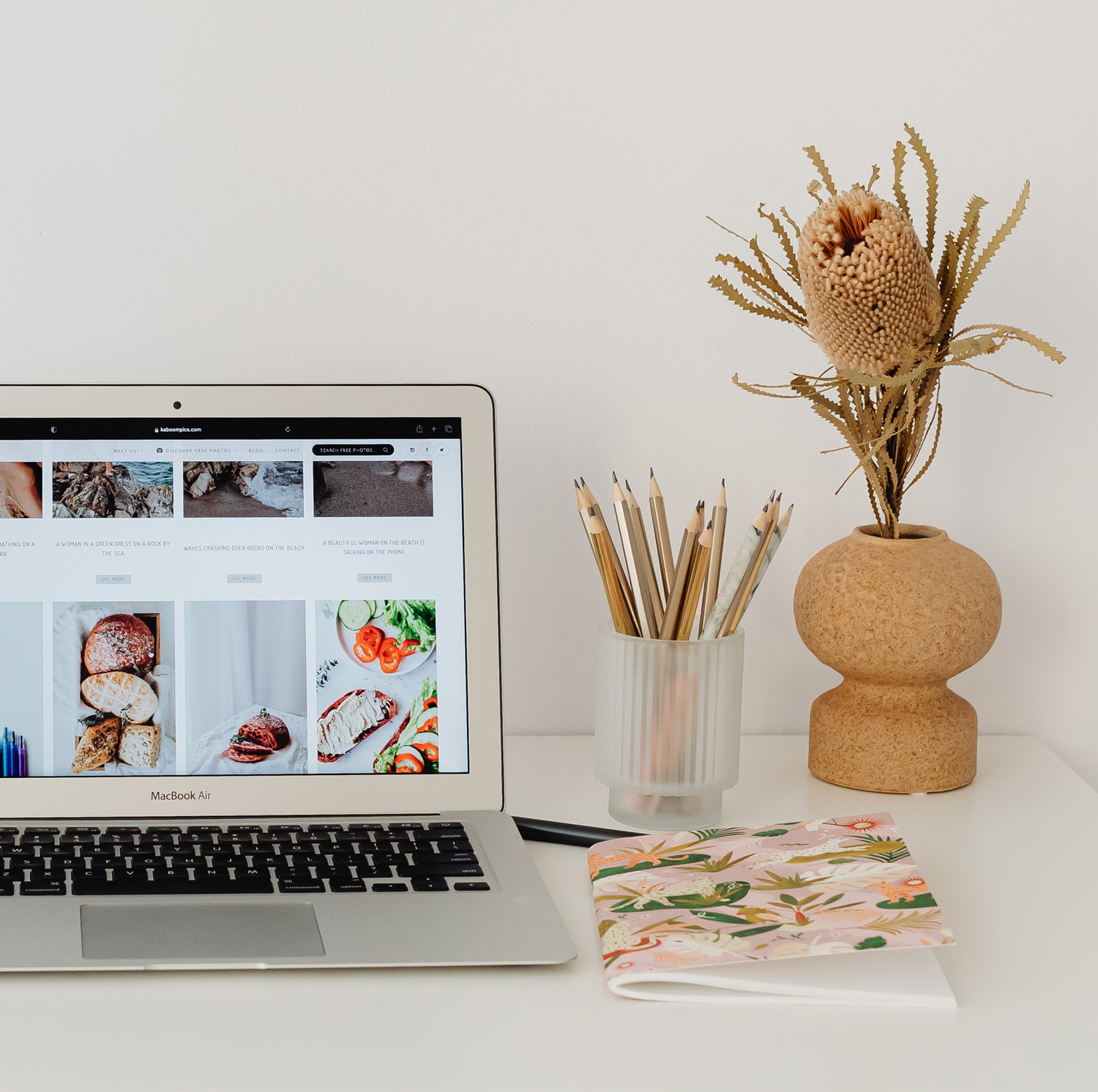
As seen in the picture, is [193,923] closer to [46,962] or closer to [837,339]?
[46,962]

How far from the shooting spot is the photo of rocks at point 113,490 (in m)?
0.68

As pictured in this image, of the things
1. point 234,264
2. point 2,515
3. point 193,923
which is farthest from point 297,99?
point 193,923

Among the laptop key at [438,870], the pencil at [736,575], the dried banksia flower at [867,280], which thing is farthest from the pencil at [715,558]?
the laptop key at [438,870]

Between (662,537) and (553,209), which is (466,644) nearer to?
(662,537)

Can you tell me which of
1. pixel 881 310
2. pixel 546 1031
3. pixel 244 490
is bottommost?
pixel 546 1031

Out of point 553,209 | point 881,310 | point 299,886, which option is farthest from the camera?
point 553,209

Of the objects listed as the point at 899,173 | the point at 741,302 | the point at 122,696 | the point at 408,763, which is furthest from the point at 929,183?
the point at 122,696

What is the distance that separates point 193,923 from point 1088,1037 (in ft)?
1.33

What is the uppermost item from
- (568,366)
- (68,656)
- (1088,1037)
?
(568,366)

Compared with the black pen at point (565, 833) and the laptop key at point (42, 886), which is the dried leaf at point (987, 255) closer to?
the black pen at point (565, 833)

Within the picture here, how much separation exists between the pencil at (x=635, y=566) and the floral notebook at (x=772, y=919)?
0.47ft

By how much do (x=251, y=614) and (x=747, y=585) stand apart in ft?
1.02

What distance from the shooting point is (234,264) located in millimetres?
839

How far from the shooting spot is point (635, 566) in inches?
27.2
